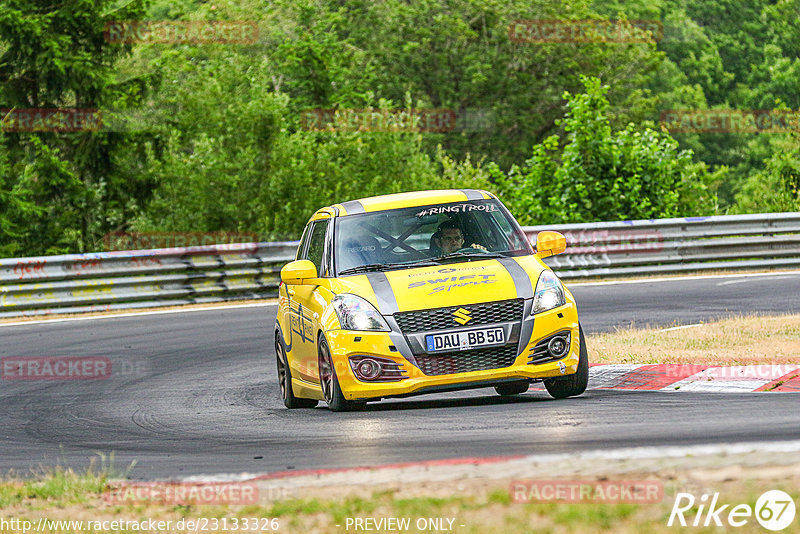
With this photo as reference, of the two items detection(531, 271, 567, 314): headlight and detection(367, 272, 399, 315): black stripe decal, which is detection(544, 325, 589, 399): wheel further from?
detection(367, 272, 399, 315): black stripe decal

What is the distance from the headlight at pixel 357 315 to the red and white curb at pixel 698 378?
86.0 inches

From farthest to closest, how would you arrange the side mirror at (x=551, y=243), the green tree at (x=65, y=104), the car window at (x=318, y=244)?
1. the green tree at (x=65, y=104)
2. the car window at (x=318, y=244)
3. the side mirror at (x=551, y=243)

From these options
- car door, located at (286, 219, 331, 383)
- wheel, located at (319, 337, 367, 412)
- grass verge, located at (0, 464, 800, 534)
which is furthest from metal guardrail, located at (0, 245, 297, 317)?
grass verge, located at (0, 464, 800, 534)

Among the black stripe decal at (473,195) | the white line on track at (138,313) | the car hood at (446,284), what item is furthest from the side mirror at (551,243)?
the white line on track at (138,313)

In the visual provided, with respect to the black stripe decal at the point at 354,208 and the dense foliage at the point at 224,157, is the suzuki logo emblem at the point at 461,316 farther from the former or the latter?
the dense foliage at the point at 224,157

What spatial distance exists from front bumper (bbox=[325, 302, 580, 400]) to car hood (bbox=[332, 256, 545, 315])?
0.25m

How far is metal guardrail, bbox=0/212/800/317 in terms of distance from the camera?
1947 cm

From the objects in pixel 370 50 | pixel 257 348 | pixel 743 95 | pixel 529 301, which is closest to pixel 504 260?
pixel 529 301

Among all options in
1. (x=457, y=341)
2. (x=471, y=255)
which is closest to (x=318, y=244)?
(x=471, y=255)

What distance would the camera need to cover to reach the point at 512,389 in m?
9.86

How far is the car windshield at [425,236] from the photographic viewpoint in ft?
31.9

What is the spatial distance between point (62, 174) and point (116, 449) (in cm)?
2332

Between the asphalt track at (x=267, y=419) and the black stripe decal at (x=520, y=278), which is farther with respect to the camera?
the black stripe decal at (x=520, y=278)

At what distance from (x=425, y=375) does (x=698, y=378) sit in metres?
2.34
